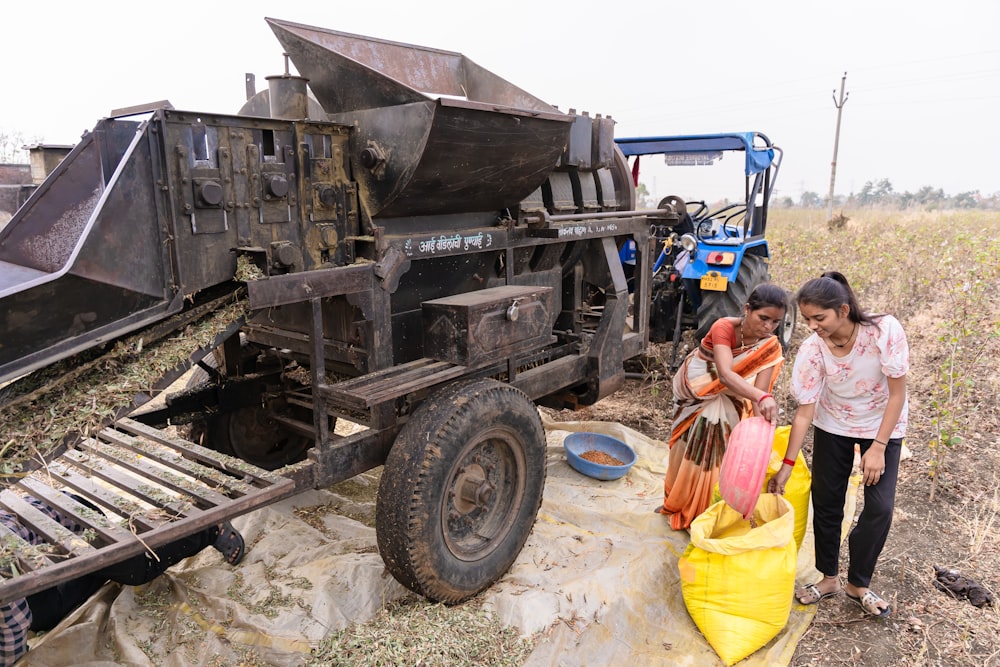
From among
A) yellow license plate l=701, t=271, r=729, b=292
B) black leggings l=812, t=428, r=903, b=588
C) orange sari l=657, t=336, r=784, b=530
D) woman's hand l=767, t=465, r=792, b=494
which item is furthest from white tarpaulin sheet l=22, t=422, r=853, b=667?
yellow license plate l=701, t=271, r=729, b=292

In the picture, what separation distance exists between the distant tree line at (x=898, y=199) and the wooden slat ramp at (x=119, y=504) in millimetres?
34209

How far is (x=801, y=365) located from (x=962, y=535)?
5.71 feet

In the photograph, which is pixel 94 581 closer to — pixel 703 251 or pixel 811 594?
pixel 811 594

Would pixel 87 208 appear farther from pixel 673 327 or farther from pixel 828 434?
pixel 673 327

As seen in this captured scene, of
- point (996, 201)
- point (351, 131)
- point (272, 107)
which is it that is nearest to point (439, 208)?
point (351, 131)

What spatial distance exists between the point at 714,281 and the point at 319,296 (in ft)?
13.7

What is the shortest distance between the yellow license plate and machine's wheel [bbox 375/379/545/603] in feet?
10.2

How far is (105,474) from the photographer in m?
2.77

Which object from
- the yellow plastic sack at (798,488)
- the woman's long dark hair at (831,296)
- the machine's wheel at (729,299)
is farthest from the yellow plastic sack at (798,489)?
the machine's wheel at (729,299)

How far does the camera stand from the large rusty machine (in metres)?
2.35

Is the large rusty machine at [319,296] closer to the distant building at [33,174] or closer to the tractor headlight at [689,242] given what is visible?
the distant building at [33,174]

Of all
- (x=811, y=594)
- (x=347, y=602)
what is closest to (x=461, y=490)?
(x=347, y=602)

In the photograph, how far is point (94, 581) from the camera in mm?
3031

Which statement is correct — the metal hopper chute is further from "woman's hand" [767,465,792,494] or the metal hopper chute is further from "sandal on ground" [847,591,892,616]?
"sandal on ground" [847,591,892,616]
